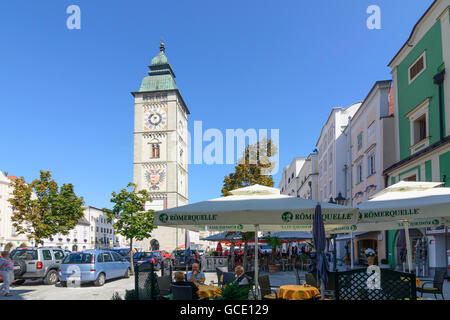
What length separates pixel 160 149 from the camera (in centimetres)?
6888

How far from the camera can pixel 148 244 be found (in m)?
66.3

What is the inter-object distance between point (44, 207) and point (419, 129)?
1167 inches

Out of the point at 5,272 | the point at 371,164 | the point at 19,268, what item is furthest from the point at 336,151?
the point at 5,272

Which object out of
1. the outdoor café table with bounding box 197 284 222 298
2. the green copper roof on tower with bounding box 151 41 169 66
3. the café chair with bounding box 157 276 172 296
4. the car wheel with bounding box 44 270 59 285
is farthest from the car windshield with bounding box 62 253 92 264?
the green copper roof on tower with bounding box 151 41 169 66

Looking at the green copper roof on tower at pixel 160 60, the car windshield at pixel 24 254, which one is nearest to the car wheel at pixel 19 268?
the car windshield at pixel 24 254

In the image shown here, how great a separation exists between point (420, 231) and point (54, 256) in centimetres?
1841

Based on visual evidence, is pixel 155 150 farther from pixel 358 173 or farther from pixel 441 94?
pixel 441 94

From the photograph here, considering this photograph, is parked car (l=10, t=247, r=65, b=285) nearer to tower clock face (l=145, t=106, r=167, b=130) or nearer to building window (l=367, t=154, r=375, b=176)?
building window (l=367, t=154, r=375, b=176)

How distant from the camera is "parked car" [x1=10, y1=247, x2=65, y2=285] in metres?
17.2

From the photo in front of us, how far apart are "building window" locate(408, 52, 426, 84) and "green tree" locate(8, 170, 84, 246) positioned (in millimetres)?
28801

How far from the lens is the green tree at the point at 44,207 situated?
33.6 meters
